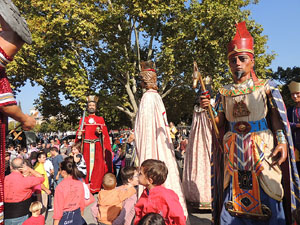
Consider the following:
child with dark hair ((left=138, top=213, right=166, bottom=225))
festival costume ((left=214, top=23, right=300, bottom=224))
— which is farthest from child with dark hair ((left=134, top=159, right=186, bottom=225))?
festival costume ((left=214, top=23, right=300, bottom=224))

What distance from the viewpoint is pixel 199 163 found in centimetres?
551

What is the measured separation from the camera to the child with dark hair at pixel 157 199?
266 cm

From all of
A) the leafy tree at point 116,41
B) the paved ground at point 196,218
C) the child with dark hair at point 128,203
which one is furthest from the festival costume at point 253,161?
the leafy tree at point 116,41

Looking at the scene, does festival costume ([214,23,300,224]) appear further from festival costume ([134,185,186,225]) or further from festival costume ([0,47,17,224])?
festival costume ([0,47,17,224])

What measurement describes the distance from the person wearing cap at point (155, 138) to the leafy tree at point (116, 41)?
1171cm

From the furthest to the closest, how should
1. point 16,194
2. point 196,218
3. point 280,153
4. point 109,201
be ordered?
1. point 196,218
2. point 16,194
3. point 109,201
4. point 280,153

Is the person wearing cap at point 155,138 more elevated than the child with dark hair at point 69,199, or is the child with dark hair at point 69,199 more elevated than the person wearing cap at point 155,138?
the person wearing cap at point 155,138

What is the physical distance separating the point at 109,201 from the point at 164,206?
146 centimetres

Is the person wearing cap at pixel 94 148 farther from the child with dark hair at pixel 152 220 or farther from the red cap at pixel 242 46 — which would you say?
the child with dark hair at pixel 152 220

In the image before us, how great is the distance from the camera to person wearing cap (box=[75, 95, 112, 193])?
7.84m

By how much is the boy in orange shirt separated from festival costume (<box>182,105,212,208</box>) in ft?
5.78

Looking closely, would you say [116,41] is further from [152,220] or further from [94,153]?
[152,220]

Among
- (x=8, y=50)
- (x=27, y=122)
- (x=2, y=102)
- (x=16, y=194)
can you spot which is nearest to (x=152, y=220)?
(x=27, y=122)

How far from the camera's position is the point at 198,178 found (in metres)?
5.45
